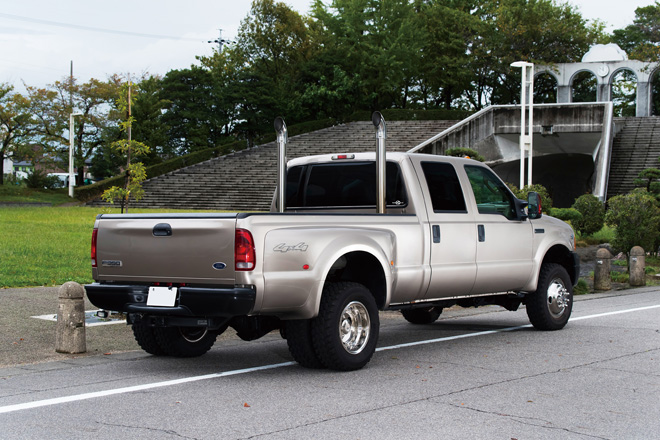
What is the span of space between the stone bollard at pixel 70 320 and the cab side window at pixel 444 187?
12.5ft

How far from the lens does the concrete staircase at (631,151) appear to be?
1623 inches

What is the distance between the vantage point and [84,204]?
4978 cm

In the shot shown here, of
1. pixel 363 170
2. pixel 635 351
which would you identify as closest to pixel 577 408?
pixel 635 351

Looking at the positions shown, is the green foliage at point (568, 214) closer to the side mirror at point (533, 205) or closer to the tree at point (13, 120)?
the side mirror at point (533, 205)

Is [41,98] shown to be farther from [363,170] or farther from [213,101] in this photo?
[363,170]

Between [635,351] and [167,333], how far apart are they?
4959 mm

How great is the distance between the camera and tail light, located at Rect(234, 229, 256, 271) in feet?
21.8

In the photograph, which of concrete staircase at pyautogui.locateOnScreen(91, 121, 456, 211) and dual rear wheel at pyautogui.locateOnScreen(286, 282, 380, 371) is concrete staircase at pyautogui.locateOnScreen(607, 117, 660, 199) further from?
dual rear wheel at pyautogui.locateOnScreen(286, 282, 380, 371)

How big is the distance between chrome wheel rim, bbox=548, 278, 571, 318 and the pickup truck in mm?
23

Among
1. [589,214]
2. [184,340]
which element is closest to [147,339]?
[184,340]

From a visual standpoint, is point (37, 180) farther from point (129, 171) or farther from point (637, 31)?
point (637, 31)

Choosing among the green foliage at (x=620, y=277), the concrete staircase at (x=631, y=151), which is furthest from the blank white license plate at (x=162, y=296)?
the concrete staircase at (x=631, y=151)

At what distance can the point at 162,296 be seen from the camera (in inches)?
277

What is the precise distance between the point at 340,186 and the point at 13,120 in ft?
178
